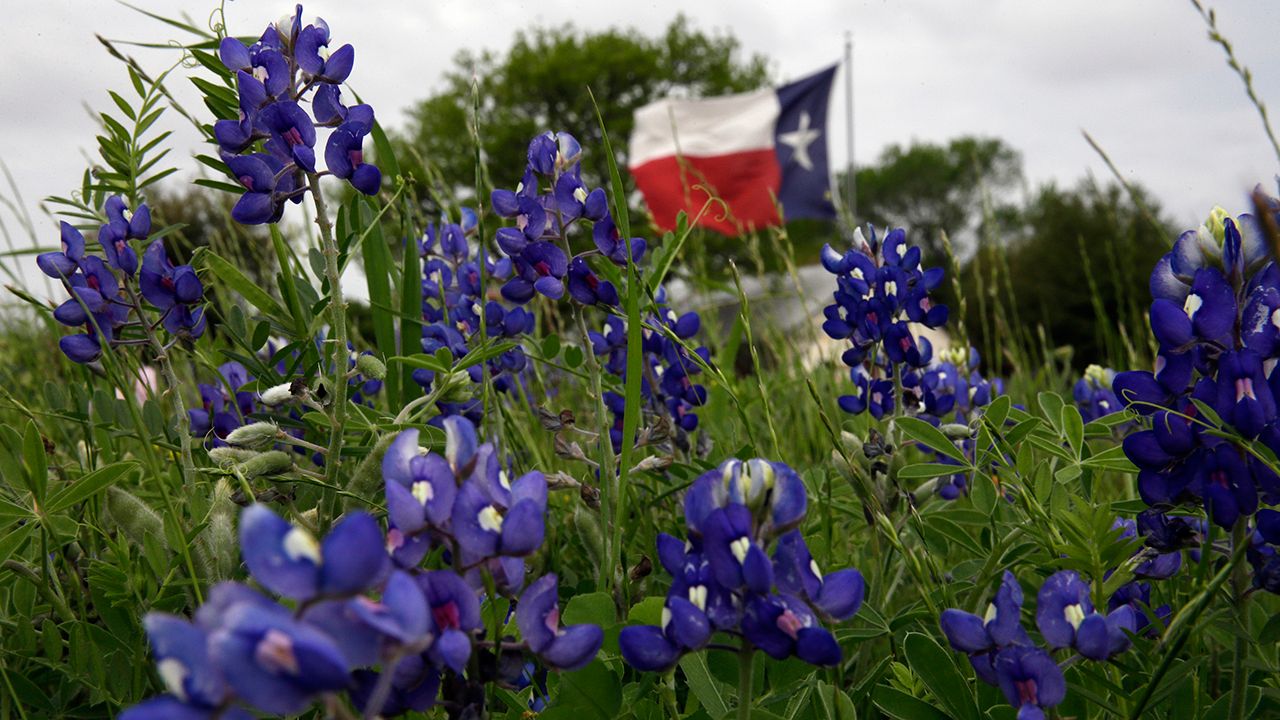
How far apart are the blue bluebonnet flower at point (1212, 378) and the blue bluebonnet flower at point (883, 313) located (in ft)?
2.54

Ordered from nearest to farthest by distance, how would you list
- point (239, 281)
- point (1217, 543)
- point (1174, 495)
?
point (1174, 495), point (1217, 543), point (239, 281)

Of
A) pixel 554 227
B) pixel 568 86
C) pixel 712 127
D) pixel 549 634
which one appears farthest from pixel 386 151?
pixel 568 86

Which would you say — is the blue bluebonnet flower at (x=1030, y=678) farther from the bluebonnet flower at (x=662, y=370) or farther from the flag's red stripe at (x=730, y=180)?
the flag's red stripe at (x=730, y=180)

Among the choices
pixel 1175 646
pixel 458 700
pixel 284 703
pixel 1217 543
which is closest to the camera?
pixel 284 703

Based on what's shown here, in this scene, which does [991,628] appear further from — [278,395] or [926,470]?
[278,395]

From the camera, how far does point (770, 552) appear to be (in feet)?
2.99

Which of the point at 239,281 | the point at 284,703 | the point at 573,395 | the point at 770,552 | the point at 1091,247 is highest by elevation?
the point at 239,281

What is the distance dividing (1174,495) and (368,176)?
111 centimetres

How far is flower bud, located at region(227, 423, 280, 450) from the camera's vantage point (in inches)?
48.0

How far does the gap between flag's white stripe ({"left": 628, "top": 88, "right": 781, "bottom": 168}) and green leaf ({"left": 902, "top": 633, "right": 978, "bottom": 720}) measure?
1435 centimetres

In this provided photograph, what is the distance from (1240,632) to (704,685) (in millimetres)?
A: 558

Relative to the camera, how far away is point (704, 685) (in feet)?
3.59

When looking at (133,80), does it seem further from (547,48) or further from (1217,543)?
(547,48)

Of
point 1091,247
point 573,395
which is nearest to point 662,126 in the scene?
point 1091,247
